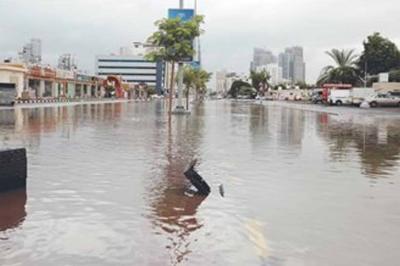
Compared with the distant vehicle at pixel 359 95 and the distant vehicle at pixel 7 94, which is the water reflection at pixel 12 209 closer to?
the distant vehicle at pixel 7 94

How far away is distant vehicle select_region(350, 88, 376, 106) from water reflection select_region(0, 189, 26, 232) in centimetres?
6482

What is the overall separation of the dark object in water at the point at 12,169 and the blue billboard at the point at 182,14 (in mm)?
31968

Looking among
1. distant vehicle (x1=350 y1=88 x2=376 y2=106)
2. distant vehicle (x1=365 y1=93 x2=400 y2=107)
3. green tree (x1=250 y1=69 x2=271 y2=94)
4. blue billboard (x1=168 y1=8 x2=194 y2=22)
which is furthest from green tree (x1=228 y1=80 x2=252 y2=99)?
blue billboard (x1=168 y1=8 x2=194 y2=22)

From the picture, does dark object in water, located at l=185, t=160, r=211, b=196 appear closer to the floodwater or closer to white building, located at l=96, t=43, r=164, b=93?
the floodwater

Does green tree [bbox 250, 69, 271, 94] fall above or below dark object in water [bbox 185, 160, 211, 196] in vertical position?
above

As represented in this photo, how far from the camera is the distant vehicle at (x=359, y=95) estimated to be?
71562 mm

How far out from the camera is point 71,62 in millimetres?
158625

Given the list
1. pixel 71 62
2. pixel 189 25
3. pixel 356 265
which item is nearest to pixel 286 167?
pixel 356 265

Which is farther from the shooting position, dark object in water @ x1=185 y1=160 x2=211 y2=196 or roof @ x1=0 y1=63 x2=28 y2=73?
roof @ x1=0 y1=63 x2=28 y2=73

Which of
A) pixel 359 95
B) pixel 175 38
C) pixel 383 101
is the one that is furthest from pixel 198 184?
pixel 359 95

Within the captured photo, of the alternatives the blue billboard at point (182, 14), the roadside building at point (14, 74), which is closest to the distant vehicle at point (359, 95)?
the blue billboard at point (182, 14)

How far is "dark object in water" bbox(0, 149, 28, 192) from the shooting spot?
9789mm

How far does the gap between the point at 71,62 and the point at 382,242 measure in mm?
156471

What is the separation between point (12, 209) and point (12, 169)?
147cm
